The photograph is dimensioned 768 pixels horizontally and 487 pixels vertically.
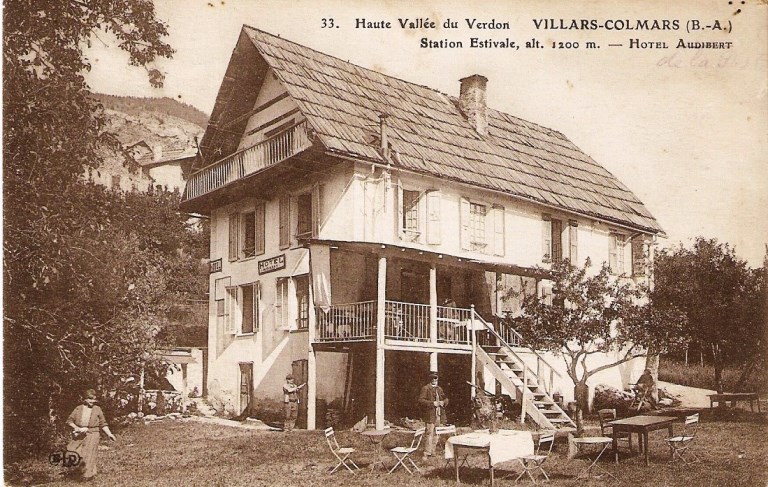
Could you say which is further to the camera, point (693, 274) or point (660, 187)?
point (693, 274)

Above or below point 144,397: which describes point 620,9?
above

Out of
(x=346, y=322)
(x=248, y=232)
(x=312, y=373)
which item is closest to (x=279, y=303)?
(x=248, y=232)

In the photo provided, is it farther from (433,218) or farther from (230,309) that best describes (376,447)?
(230,309)

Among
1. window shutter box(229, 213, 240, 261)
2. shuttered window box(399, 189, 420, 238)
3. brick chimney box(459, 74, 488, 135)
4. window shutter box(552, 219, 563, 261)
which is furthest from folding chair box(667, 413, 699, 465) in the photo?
window shutter box(229, 213, 240, 261)

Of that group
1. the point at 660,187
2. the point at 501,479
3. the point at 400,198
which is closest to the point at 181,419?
the point at 400,198

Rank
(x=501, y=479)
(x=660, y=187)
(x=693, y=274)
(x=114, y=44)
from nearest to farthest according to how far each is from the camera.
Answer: (x=501, y=479), (x=114, y=44), (x=660, y=187), (x=693, y=274)

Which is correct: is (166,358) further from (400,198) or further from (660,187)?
(660,187)
